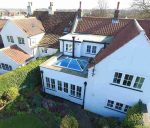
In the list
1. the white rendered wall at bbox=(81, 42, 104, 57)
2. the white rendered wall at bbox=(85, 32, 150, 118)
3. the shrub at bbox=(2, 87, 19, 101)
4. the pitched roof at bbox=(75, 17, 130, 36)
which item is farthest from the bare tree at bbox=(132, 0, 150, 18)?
the shrub at bbox=(2, 87, 19, 101)

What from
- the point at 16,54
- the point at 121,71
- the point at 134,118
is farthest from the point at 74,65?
the point at 16,54

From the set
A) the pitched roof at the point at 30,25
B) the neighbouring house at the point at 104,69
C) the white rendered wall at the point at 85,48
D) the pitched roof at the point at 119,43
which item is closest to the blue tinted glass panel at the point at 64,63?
the neighbouring house at the point at 104,69

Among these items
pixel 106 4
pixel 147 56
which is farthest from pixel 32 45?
pixel 106 4

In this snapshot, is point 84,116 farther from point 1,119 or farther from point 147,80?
point 1,119

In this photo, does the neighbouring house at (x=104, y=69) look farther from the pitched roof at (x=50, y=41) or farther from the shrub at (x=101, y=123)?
the pitched roof at (x=50, y=41)

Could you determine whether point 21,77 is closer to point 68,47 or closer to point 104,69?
point 68,47

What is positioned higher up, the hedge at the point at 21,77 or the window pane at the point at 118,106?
the hedge at the point at 21,77
